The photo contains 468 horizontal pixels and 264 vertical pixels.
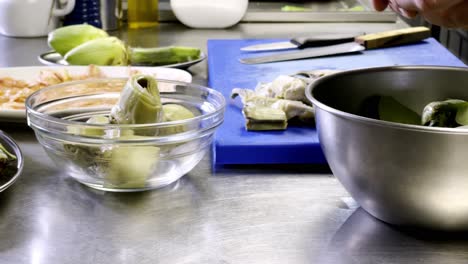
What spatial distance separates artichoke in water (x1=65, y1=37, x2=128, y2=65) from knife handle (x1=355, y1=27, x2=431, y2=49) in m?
0.48

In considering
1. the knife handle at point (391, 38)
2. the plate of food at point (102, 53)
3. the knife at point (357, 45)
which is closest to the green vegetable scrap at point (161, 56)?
the plate of food at point (102, 53)

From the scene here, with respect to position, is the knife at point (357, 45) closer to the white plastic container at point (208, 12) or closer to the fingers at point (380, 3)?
the white plastic container at point (208, 12)

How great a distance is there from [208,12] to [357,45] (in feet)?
1.66

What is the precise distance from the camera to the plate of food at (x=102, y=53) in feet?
4.43

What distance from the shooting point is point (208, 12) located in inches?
74.0

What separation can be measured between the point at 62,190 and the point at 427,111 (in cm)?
39

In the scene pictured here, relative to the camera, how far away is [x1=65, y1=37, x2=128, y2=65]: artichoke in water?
1.35m

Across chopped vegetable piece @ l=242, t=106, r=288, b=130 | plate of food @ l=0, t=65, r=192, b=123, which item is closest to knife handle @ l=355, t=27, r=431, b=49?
plate of food @ l=0, t=65, r=192, b=123

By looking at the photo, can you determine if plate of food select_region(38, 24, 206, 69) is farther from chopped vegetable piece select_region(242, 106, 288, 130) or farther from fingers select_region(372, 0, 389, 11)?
fingers select_region(372, 0, 389, 11)

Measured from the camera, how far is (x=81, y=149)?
792 millimetres

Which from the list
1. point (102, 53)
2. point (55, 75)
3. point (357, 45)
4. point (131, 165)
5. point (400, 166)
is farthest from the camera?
point (357, 45)

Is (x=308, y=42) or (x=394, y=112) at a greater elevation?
(x=394, y=112)

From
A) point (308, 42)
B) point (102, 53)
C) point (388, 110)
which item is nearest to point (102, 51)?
point (102, 53)

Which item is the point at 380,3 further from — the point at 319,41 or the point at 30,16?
the point at 30,16
